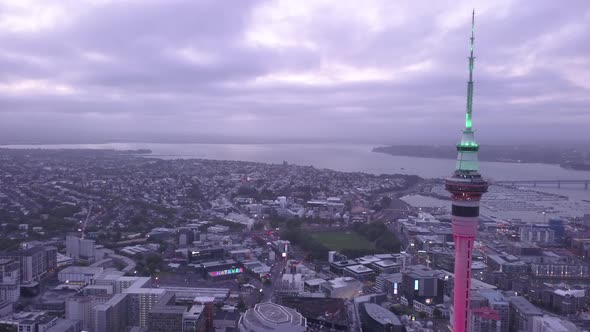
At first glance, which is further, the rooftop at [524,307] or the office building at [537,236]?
→ the office building at [537,236]

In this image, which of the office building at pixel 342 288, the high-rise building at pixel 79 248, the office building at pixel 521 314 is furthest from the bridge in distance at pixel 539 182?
the high-rise building at pixel 79 248

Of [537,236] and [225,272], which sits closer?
[225,272]

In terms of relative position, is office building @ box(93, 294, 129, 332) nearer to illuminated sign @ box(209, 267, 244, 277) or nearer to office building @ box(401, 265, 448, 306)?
illuminated sign @ box(209, 267, 244, 277)

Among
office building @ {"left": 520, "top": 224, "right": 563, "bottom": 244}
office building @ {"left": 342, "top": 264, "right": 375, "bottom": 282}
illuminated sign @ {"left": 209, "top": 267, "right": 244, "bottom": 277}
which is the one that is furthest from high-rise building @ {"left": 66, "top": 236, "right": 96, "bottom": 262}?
office building @ {"left": 520, "top": 224, "right": 563, "bottom": 244}

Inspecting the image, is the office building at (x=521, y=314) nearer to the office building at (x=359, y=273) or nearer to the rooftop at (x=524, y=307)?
the rooftop at (x=524, y=307)

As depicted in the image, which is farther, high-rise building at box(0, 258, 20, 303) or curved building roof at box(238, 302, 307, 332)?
high-rise building at box(0, 258, 20, 303)

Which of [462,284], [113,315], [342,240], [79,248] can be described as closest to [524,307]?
[462,284]

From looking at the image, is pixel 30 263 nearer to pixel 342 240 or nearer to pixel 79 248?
pixel 79 248
